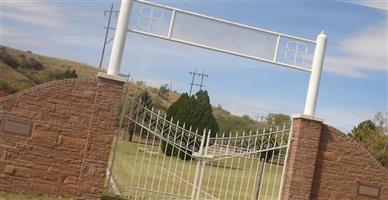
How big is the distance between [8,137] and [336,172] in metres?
5.71

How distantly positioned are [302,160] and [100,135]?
3.55 m

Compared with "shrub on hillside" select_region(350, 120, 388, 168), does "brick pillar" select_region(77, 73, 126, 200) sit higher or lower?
lower

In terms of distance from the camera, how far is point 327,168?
31.8 ft

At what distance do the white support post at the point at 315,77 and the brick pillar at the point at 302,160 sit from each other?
21 cm

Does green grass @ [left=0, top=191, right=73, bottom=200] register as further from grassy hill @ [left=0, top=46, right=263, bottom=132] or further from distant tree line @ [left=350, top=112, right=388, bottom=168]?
grassy hill @ [left=0, top=46, right=263, bottom=132]

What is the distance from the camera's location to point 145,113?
9.23 m

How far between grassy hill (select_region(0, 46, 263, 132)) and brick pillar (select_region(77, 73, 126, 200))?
30.1 meters

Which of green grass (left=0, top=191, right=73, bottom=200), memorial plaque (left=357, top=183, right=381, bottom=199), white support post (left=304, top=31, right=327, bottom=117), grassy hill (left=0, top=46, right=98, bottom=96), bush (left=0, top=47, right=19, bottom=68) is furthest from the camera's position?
bush (left=0, top=47, right=19, bottom=68)

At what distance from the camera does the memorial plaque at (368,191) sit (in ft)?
32.4

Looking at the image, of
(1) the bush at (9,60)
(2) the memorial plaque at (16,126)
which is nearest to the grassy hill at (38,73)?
(1) the bush at (9,60)

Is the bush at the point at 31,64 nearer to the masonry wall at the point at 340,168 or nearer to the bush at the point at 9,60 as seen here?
the bush at the point at 9,60

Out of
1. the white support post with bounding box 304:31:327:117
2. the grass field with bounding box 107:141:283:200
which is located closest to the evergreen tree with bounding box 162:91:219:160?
the grass field with bounding box 107:141:283:200

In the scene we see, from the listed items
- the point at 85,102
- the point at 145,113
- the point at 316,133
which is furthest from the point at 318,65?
the point at 85,102

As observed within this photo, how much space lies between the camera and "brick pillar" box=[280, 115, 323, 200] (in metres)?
9.41
